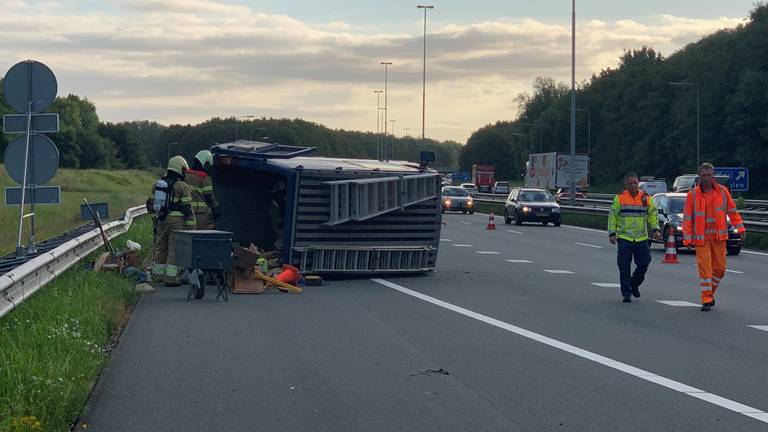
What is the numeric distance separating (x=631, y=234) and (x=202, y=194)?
6.35 m

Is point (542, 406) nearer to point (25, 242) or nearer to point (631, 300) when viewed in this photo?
point (631, 300)

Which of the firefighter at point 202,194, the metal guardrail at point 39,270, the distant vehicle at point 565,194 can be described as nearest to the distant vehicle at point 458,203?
the distant vehicle at point 565,194

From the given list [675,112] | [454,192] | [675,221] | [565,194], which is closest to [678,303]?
[675,221]

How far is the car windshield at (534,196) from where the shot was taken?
1796 inches

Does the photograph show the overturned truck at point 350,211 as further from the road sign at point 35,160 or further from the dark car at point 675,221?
the dark car at point 675,221

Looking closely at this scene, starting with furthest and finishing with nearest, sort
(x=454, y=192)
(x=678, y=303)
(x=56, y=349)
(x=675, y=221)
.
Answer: (x=454, y=192)
(x=675, y=221)
(x=678, y=303)
(x=56, y=349)

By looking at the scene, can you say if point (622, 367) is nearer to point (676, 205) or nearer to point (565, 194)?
point (676, 205)

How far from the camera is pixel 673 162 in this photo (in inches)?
4227

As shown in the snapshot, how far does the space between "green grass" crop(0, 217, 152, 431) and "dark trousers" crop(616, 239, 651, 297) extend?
626 cm

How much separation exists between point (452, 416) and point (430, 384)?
1176 millimetres

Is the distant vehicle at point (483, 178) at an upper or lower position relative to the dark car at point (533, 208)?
upper

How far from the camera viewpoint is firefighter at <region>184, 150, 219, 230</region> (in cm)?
1761

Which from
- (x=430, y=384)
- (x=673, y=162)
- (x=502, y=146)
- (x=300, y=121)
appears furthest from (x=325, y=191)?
(x=502, y=146)

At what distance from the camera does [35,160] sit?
54.9 feet
